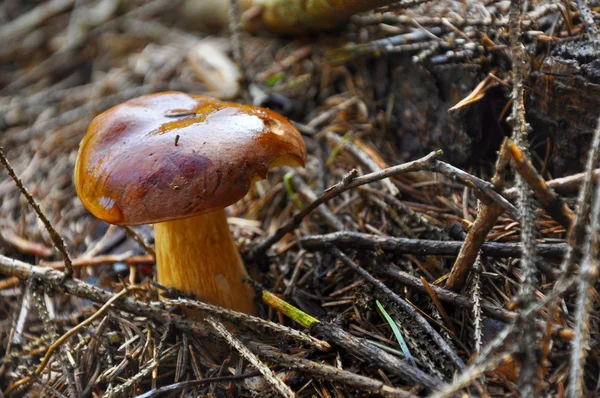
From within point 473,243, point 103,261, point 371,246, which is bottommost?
point 103,261

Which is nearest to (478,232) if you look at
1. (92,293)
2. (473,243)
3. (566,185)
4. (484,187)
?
(473,243)

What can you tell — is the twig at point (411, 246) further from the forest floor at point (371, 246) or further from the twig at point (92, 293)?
the twig at point (92, 293)

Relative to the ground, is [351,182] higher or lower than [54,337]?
higher

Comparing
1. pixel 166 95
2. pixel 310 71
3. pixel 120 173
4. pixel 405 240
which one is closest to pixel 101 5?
pixel 310 71

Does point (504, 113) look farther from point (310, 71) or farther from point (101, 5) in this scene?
point (101, 5)

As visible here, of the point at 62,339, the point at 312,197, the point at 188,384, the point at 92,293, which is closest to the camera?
the point at 188,384

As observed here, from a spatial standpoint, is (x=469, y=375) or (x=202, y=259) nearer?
(x=469, y=375)

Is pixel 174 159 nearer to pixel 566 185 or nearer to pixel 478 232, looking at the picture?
pixel 478 232

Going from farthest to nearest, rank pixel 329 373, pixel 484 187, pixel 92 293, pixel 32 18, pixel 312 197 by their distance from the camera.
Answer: pixel 32 18 < pixel 312 197 < pixel 92 293 < pixel 329 373 < pixel 484 187
